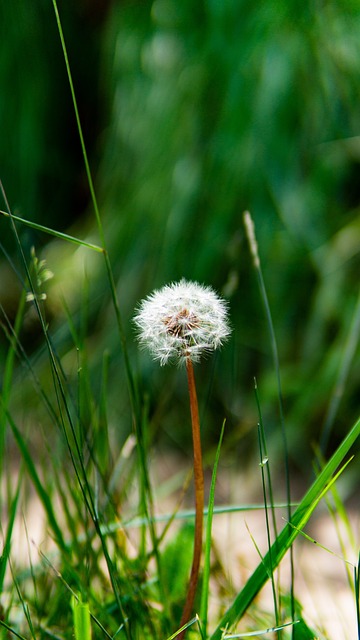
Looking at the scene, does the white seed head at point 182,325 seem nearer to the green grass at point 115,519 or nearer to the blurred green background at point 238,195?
the green grass at point 115,519

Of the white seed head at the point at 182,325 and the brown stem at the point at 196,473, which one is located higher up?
the white seed head at the point at 182,325

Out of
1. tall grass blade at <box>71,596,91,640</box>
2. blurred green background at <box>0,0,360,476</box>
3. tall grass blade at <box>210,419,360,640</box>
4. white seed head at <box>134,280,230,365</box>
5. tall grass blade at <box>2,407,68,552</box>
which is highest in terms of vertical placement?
blurred green background at <box>0,0,360,476</box>

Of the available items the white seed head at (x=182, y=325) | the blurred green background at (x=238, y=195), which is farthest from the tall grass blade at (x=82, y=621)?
the blurred green background at (x=238, y=195)

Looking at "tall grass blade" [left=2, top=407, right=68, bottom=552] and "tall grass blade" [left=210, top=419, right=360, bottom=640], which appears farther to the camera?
"tall grass blade" [left=2, top=407, right=68, bottom=552]

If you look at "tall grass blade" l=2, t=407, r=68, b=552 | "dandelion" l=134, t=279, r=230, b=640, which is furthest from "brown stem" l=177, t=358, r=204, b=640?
"tall grass blade" l=2, t=407, r=68, b=552

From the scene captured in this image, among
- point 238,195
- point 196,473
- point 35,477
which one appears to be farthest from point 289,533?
point 238,195

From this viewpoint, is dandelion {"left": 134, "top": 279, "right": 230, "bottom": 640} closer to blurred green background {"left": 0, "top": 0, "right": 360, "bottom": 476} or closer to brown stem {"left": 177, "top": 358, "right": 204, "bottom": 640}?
brown stem {"left": 177, "top": 358, "right": 204, "bottom": 640}

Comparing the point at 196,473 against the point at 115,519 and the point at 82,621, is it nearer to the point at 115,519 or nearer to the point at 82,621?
the point at 82,621
